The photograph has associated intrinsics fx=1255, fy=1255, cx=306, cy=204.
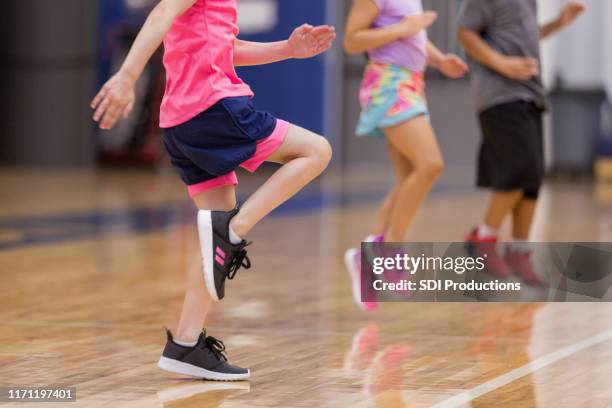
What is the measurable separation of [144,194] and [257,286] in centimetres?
588

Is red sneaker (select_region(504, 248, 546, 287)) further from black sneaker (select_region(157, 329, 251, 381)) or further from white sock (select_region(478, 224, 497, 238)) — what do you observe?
black sneaker (select_region(157, 329, 251, 381))

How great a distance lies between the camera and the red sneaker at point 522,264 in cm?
530

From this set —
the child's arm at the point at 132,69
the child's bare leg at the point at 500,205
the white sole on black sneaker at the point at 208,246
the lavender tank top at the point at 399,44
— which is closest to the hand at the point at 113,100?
the child's arm at the point at 132,69

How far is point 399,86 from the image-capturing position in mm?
4770

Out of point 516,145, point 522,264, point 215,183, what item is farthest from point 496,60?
point 215,183

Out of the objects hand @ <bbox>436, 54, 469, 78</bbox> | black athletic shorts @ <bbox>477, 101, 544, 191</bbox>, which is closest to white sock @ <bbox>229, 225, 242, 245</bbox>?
hand @ <bbox>436, 54, 469, 78</bbox>

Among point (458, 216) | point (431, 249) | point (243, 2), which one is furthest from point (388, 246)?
point (243, 2)

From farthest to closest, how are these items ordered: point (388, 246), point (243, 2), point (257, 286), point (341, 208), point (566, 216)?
point (243, 2) < point (341, 208) < point (566, 216) < point (257, 286) < point (388, 246)

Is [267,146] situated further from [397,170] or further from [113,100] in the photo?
[397,170]

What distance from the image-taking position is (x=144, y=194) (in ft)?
36.4

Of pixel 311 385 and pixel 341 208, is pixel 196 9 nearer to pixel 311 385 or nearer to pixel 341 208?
pixel 311 385

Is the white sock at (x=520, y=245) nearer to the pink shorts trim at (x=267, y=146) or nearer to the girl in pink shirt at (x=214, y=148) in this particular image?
the girl in pink shirt at (x=214, y=148)

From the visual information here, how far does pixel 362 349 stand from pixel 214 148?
98 centimetres

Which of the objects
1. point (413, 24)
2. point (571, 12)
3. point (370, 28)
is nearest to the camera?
point (413, 24)
